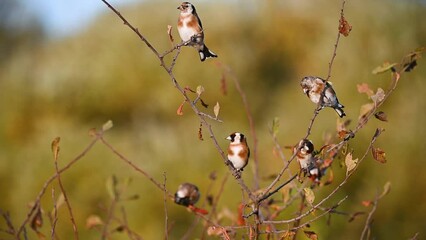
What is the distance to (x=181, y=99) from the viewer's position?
564 centimetres

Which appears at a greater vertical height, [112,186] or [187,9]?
[187,9]

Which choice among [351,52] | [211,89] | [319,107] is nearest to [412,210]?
[351,52]

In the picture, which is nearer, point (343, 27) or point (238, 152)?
point (343, 27)

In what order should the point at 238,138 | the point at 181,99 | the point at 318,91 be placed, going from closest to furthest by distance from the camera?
the point at 318,91 → the point at 238,138 → the point at 181,99

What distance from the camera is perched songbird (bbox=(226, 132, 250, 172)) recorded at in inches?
48.5

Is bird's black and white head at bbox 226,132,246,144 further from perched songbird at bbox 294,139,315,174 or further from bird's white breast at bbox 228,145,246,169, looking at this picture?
perched songbird at bbox 294,139,315,174

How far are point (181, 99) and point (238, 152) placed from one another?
14.5 ft

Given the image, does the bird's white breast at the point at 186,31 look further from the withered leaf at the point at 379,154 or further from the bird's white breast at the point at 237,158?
the withered leaf at the point at 379,154

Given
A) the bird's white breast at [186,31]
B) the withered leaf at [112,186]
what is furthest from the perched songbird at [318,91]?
the withered leaf at [112,186]

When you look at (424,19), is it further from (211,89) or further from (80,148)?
(80,148)

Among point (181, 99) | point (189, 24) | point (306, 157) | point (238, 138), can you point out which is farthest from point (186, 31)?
point (181, 99)

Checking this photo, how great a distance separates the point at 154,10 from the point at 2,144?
194 cm

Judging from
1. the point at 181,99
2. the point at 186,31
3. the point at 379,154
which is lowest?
the point at 379,154

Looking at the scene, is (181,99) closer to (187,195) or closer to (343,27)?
(187,195)
